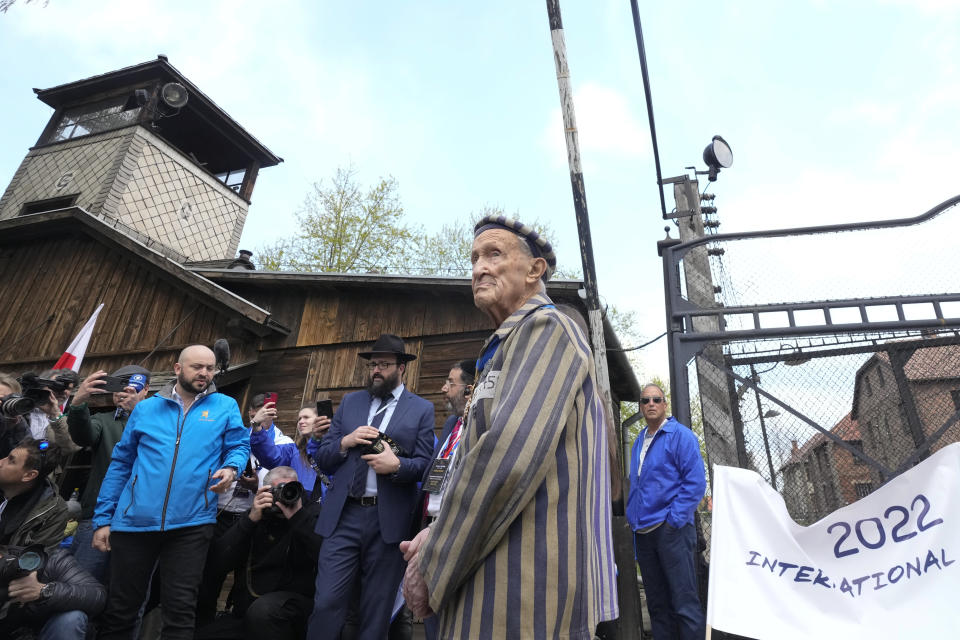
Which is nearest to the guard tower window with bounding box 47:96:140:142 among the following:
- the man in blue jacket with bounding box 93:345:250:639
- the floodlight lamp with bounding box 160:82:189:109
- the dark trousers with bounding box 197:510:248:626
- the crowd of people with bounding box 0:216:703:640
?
the floodlight lamp with bounding box 160:82:189:109

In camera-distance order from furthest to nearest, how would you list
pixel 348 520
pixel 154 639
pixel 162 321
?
pixel 162 321 < pixel 154 639 < pixel 348 520

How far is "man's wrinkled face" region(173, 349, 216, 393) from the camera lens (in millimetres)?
3926

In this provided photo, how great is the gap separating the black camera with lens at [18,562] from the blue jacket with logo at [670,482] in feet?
12.2

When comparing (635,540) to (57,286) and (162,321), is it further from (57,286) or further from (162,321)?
(57,286)

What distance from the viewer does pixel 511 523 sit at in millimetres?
1314

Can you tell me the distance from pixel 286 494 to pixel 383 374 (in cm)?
106

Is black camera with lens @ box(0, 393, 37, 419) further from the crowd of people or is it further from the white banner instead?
the white banner

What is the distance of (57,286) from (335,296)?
25.0 ft

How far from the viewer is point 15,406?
346 cm

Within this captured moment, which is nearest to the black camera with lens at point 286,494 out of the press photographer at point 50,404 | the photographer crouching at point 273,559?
the photographer crouching at point 273,559

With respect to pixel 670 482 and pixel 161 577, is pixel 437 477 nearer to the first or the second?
pixel 161 577

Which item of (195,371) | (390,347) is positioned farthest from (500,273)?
(195,371)

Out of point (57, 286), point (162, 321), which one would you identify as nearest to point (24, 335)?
point (57, 286)

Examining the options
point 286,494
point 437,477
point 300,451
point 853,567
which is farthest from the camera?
point 300,451
